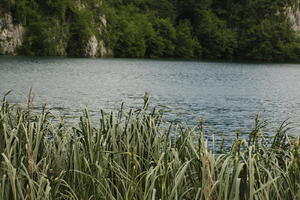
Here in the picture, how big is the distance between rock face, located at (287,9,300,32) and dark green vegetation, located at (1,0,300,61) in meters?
1.55

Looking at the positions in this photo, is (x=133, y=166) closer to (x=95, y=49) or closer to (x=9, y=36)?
(x=9, y=36)

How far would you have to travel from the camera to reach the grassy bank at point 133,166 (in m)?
5.58

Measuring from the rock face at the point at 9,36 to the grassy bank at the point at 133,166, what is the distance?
7924 centimetres

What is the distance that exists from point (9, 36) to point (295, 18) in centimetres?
7763

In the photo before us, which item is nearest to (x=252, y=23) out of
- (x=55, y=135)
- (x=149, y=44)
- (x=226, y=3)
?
(x=226, y=3)

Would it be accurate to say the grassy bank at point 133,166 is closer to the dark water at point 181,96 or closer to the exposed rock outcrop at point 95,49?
the dark water at point 181,96

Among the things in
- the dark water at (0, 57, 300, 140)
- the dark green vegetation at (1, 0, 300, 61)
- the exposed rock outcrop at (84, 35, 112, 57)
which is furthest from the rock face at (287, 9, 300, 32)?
the dark water at (0, 57, 300, 140)

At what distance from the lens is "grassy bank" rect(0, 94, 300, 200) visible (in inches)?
220

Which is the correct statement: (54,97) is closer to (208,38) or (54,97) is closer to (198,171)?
(198,171)

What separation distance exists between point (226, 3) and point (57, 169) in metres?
138

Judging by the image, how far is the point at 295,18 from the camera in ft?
438

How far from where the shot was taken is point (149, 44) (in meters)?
111

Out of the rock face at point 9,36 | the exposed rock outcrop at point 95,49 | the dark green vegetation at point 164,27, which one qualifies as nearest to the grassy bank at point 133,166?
the rock face at point 9,36

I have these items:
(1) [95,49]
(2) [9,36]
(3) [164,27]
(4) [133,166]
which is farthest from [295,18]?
(4) [133,166]
